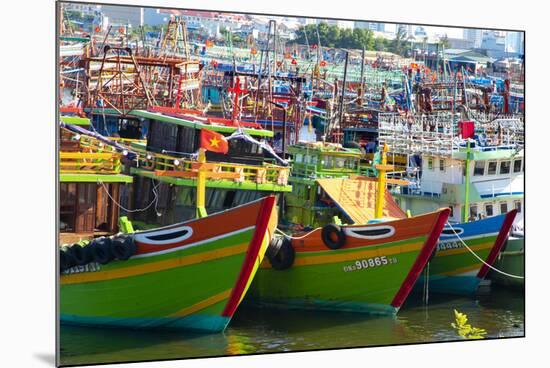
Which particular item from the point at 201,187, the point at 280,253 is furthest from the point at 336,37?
the point at 280,253

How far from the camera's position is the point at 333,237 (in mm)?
14188

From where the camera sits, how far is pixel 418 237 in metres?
14.2

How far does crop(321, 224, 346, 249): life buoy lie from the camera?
14156 millimetres

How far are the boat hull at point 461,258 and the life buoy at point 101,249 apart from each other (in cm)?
404

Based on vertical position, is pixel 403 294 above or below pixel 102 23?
below

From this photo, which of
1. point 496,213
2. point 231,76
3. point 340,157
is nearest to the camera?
point 231,76

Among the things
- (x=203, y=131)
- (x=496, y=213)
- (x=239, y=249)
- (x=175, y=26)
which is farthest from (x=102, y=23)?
(x=496, y=213)

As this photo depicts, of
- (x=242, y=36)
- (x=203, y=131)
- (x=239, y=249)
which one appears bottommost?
(x=239, y=249)

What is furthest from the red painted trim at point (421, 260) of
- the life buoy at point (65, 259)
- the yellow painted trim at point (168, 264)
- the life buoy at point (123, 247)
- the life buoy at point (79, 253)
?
the life buoy at point (65, 259)

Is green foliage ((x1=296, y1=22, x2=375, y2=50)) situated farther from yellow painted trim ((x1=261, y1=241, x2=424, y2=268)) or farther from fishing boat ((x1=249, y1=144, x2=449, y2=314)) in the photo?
Result: yellow painted trim ((x1=261, y1=241, x2=424, y2=268))

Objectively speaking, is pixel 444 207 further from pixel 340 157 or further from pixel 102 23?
pixel 102 23

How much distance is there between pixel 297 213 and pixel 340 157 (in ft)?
2.44

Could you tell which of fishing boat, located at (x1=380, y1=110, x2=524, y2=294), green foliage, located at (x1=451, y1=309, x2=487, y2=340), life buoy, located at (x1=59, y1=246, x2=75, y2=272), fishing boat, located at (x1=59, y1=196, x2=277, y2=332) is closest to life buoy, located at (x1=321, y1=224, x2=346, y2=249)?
fishing boat, located at (x1=380, y1=110, x2=524, y2=294)

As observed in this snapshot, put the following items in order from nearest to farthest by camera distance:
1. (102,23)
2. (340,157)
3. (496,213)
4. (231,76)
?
(102,23)
(231,76)
(340,157)
(496,213)
